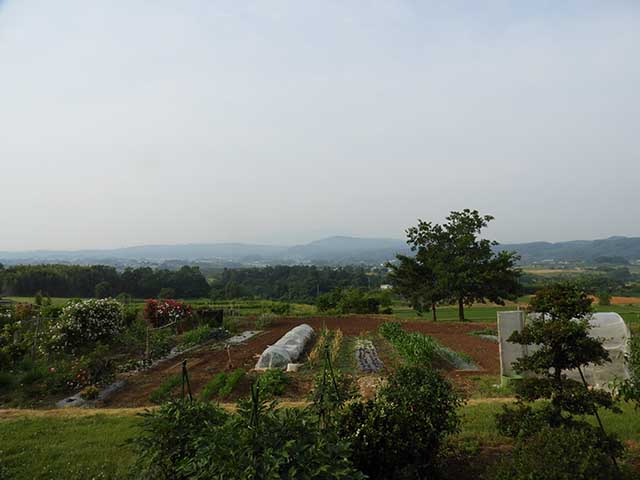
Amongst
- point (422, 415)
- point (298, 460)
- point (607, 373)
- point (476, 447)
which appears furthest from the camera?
point (607, 373)

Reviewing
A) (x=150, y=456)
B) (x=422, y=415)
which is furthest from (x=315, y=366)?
(x=150, y=456)

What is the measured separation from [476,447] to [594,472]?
2.21m

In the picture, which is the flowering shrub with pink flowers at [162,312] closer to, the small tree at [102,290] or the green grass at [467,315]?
the green grass at [467,315]

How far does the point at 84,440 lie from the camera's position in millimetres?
5508

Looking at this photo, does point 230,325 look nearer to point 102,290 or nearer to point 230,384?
point 230,384

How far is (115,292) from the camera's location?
4672 centimetres

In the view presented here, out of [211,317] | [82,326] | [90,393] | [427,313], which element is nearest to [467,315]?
[427,313]

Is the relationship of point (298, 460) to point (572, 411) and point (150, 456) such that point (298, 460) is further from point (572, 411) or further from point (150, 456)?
point (572, 411)

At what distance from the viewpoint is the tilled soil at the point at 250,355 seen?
8879 millimetres

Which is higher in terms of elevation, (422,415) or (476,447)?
(422,415)

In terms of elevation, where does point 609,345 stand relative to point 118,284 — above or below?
above

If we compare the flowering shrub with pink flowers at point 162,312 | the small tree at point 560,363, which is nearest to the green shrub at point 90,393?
the flowering shrub with pink flowers at point 162,312

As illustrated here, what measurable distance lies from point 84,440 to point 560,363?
586cm

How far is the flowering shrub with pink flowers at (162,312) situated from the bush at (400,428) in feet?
40.8
